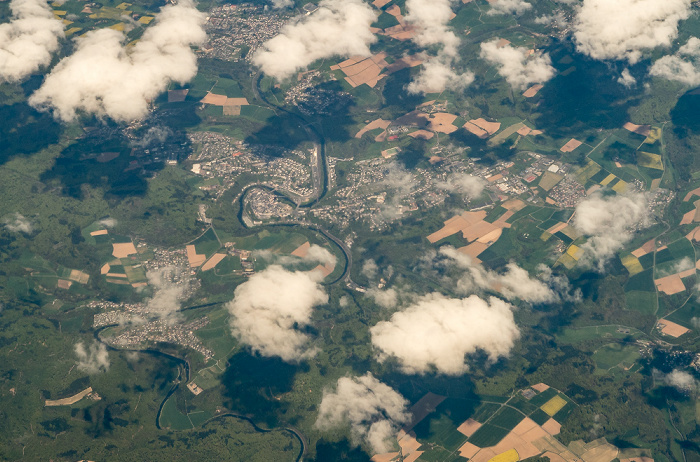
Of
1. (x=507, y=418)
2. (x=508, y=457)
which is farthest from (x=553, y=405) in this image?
(x=508, y=457)

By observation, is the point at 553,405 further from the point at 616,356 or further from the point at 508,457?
the point at 616,356

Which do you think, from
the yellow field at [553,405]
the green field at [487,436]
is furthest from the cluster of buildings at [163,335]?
the yellow field at [553,405]

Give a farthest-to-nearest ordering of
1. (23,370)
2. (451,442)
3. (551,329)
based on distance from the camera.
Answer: (551,329) < (23,370) < (451,442)

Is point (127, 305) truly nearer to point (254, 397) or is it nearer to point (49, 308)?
point (49, 308)

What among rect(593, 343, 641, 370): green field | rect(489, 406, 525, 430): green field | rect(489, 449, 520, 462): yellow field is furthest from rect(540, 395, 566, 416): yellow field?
rect(593, 343, 641, 370): green field

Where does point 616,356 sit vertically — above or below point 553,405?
above

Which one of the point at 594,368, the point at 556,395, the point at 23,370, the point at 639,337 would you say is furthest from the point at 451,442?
the point at 23,370
